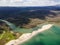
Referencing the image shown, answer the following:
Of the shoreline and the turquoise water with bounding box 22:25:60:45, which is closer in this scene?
the shoreline

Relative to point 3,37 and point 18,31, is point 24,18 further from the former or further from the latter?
point 3,37

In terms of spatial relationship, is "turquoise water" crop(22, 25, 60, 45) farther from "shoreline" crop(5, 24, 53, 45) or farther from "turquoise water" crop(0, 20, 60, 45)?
"shoreline" crop(5, 24, 53, 45)

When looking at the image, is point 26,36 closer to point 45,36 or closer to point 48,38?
point 45,36

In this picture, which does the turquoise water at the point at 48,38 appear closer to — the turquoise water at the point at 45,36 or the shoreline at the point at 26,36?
the turquoise water at the point at 45,36

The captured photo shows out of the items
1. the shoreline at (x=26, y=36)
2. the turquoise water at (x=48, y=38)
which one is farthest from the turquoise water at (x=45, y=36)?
the shoreline at (x=26, y=36)

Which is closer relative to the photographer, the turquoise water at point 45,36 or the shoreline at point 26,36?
the shoreline at point 26,36

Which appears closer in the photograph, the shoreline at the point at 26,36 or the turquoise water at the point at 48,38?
the shoreline at the point at 26,36

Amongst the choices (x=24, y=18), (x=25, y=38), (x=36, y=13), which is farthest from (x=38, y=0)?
(x=25, y=38)

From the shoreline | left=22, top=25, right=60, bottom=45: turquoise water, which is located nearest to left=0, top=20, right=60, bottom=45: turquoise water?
left=22, top=25, right=60, bottom=45: turquoise water
